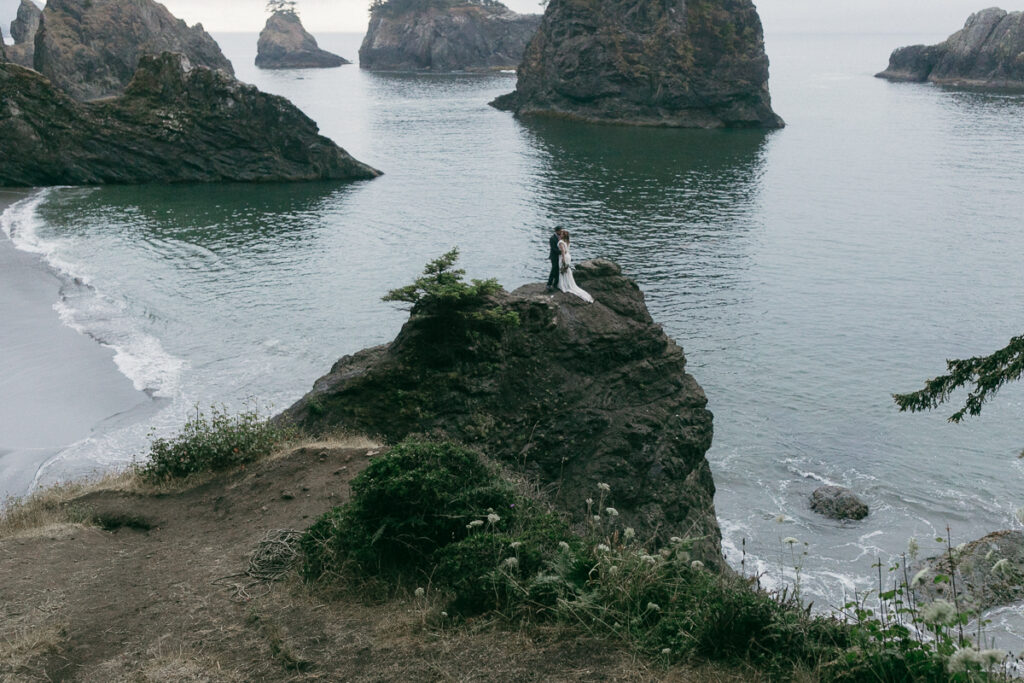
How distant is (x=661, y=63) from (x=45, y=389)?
323 ft

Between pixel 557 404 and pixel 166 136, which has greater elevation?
pixel 166 136

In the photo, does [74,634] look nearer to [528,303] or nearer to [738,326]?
[528,303]

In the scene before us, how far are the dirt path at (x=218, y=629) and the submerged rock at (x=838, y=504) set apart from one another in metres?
18.3

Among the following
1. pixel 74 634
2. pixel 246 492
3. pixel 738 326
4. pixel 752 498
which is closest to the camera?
pixel 74 634

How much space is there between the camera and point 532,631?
1004 cm

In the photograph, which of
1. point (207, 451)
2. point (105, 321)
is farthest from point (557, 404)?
point (105, 321)

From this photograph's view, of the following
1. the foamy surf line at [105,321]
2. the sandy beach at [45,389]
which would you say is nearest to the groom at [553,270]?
the sandy beach at [45,389]

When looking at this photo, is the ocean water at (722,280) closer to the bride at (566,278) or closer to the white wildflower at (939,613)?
the white wildflower at (939,613)

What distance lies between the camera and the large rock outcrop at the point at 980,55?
151 meters

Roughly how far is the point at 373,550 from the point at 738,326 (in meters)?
33.3

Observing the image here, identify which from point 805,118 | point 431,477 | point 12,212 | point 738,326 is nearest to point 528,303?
point 431,477

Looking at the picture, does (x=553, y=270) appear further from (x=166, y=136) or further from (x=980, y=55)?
(x=980, y=55)

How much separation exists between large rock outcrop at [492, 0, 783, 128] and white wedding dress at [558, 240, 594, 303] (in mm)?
93535

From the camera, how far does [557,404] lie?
21.4 meters
